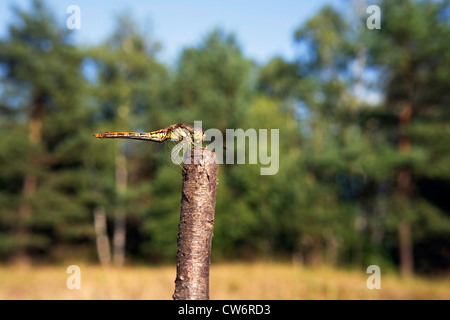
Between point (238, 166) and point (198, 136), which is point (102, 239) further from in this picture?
point (198, 136)

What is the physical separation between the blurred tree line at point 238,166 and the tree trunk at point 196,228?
48.1 feet

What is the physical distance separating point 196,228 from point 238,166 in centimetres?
1844

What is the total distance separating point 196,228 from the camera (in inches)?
119

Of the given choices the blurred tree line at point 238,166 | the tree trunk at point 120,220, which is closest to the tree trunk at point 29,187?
the blurred tree line at point 238,166

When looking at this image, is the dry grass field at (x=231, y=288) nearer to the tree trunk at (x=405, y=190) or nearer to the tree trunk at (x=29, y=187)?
the tree trunk at (x=405, y=190)

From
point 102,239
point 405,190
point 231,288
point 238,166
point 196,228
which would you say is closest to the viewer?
point 196,228

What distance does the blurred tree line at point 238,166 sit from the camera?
60.0 ft

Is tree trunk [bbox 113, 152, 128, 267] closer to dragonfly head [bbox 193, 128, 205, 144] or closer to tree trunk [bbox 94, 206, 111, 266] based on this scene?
tree trunk [bbox 94, 206, 111, 266]

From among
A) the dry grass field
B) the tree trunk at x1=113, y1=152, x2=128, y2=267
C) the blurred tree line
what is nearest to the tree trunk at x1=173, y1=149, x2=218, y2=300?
the dry grass field

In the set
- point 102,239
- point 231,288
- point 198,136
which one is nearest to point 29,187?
point 102,239

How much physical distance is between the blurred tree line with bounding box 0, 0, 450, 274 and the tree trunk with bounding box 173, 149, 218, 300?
14.7m

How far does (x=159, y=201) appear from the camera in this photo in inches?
801

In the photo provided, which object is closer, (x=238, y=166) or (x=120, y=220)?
(x=238, y=166)
